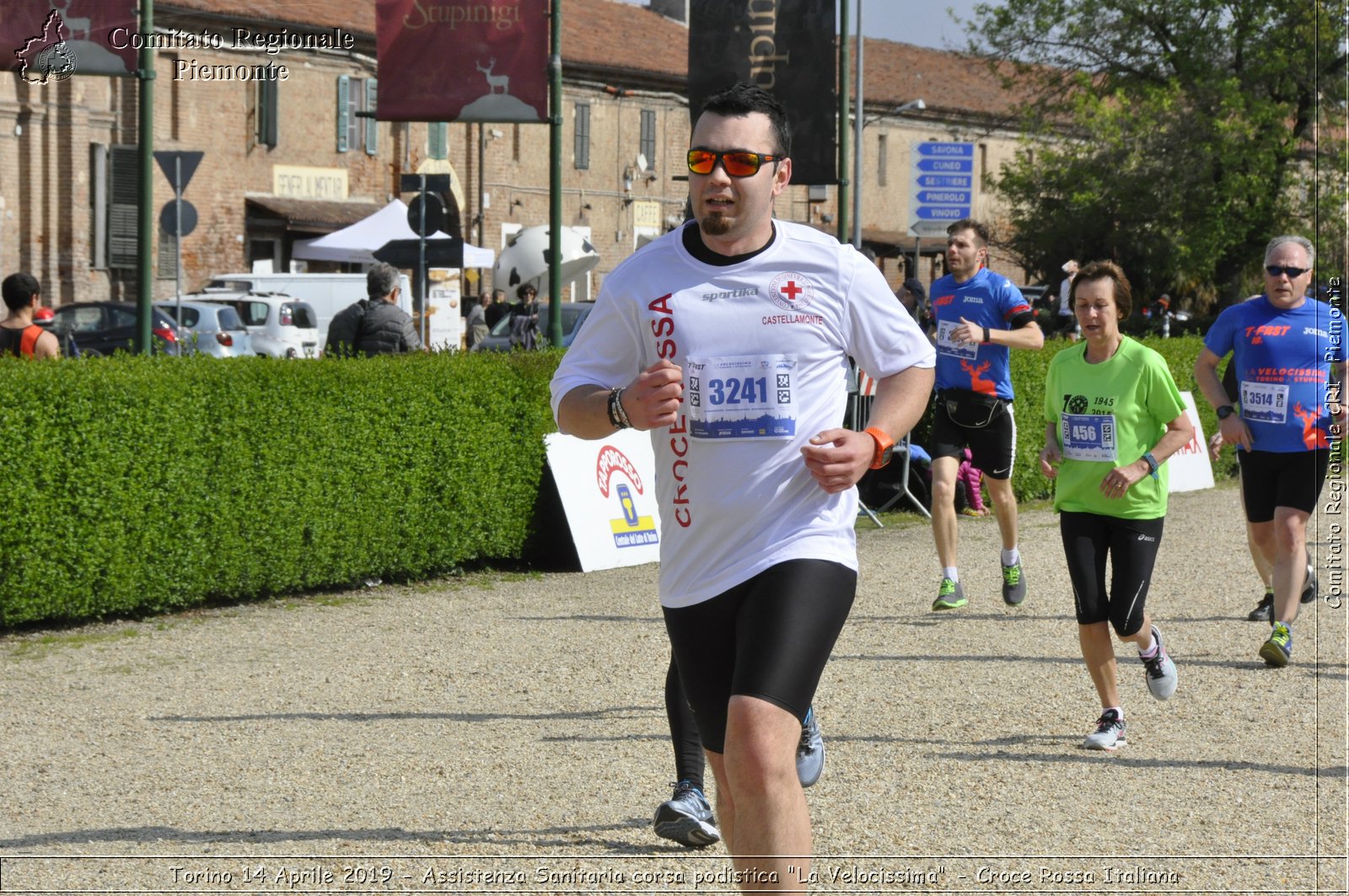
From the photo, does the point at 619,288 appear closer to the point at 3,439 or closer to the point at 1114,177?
the point at 3,439

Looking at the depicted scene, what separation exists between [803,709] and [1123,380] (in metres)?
3.78

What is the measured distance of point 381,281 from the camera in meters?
13.1

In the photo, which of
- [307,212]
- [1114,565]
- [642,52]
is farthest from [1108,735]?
[642,52]

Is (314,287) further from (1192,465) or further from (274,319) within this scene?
(1192,465)

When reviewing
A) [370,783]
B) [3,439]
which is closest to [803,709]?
[370,783]

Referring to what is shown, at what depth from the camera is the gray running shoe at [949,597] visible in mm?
10336

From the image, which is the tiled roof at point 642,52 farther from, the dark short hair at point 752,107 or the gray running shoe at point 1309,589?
the dark short hair at point 752,107

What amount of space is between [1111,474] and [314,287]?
103 ft

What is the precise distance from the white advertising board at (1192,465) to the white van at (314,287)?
21.0 m

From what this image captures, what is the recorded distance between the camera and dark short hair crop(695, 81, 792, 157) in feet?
14.0

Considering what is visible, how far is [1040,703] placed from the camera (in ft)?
25.6

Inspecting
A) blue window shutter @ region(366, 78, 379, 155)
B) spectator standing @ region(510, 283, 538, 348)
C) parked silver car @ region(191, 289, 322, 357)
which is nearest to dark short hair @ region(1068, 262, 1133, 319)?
spectator standing @ region(510, 283, 538, 348)

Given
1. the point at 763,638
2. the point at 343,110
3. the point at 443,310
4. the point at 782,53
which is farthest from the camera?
the point at 343,110

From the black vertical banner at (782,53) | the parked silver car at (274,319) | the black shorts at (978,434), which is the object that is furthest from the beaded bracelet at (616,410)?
the parked silver car at (274,319)
